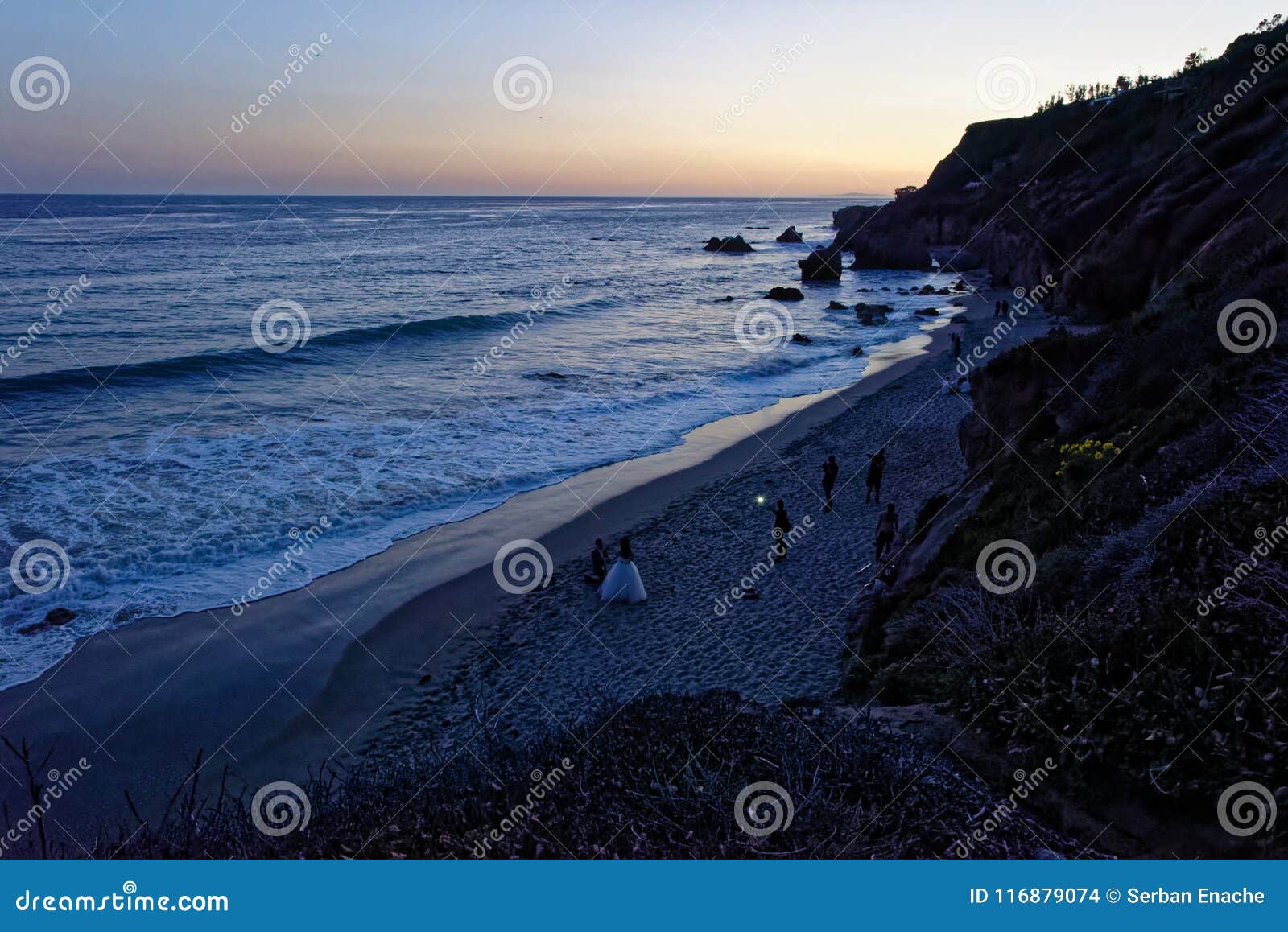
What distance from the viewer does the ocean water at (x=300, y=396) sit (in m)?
14.5

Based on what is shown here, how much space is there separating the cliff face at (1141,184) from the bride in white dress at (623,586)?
40.4 ft

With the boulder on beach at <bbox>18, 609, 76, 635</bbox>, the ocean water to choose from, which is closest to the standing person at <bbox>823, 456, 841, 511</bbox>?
the ocean water

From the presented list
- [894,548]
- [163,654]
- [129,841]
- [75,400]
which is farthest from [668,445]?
[75,400]

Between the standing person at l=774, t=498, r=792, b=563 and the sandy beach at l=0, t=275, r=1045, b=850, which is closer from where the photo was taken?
the sandy beach at l=0, t=275, r=1045, b=850

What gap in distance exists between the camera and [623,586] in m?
12.6

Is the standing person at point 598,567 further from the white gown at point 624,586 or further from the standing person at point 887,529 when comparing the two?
the standing person at point 887,529

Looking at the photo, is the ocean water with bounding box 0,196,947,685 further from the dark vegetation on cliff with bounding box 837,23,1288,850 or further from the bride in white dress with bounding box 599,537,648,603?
the dark vegetation on cliff with bounding box 837,23,1288,850

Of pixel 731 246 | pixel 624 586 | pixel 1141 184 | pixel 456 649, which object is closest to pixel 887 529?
pixel 624 586

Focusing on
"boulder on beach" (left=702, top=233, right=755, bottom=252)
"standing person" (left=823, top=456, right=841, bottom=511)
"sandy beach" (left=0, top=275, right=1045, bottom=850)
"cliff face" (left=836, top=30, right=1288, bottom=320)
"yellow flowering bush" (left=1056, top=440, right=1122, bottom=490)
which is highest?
"boulder on beach" (left=702, top=233, right=755, bottom=252)

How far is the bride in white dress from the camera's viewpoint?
12.6 metres

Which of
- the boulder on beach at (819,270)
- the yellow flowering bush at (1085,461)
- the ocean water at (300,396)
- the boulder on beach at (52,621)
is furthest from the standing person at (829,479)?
the boulder on beach at (819,270)

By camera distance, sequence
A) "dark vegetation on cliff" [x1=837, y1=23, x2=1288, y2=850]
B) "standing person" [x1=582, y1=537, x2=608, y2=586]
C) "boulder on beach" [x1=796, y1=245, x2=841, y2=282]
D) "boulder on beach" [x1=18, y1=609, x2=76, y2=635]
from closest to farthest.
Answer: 1. "dark vegetation on cliff" [x1=837, y1=23, x2=1288, y2=850]
2. "boulder on beach" [x1=18, y1=609, x2=76, y2=635]
3. "standing person" [x1=582, y1=537, x2=608, y2=586]
4. "boulder on beach" [x1=796, y1=245, x2=841, y2=282]

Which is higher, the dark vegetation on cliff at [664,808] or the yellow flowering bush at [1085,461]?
the yellow flowering bush at [1085,461]

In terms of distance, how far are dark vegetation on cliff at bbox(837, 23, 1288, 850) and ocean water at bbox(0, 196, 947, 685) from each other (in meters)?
10.9
